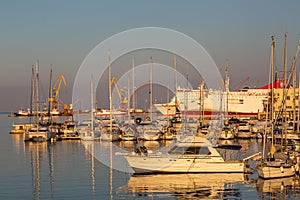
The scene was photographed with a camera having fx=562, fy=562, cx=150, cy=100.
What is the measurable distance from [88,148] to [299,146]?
69.9 ft

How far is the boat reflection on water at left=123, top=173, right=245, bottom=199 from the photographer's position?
29.1 metres

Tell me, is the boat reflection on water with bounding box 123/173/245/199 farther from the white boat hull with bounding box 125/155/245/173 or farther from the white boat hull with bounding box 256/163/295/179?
the white boat hull with bounding box 256/163/295/179

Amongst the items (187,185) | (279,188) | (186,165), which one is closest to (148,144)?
(186,165)

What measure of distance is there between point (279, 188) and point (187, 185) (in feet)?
16.4

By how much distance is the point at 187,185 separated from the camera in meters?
31.4

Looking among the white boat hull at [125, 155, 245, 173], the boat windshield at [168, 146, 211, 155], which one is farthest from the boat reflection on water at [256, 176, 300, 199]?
the boat windshield at [168, 146, 211, 155]

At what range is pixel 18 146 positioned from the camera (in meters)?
58.2

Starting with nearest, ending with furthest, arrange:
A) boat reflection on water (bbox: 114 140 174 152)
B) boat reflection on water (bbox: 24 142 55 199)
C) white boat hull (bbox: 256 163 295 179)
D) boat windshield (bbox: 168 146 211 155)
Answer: boat reflection on water (bbox: 24 142 55 199), white boat hull (bbox: 256 163 295 179), boat windshield (bbox: 168 146 211 155), boat reflection on water (bbox: 114 140 174 152)

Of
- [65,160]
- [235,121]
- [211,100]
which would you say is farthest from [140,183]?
[211,100]

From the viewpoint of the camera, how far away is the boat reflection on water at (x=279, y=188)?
28.4 meters

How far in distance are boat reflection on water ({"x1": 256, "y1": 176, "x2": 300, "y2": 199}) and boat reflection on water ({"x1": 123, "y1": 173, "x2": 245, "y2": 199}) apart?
1.26 meters

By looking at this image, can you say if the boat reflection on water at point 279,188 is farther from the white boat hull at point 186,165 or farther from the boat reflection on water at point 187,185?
the white boat hull at point 186,165

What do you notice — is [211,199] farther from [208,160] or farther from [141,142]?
[141,142]

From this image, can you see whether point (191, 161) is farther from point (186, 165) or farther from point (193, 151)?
point (193, 151)
